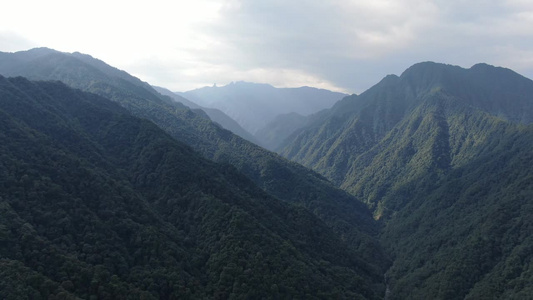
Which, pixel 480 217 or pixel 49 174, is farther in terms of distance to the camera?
pixel 480 217

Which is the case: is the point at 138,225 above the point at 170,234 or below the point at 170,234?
above

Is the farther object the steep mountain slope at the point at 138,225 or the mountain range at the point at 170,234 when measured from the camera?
the mountain range at the point at 170,234

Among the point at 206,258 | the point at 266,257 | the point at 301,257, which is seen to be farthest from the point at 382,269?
the point at 206,258

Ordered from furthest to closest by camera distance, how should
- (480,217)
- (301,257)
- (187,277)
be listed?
(480,217) < (301,257) < (187,277)

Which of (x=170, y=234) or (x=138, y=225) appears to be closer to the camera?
(x=138, y=225)

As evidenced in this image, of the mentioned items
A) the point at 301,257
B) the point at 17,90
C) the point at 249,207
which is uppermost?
the point at 17,90

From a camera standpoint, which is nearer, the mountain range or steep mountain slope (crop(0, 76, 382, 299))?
steep mountain slope (crop(0, 76, 382, 299))

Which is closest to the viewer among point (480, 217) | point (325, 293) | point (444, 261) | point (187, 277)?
point (187, 277)

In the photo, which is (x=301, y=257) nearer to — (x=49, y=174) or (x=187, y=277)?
(x=187, y=277)
